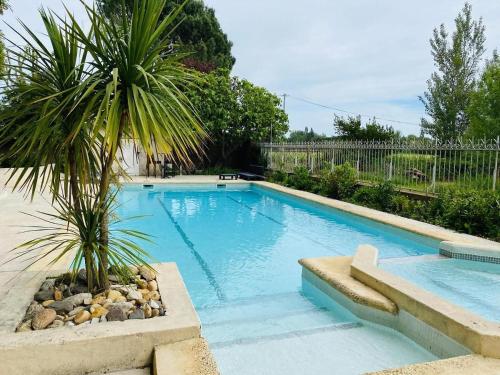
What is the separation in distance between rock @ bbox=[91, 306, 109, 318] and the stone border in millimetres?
172

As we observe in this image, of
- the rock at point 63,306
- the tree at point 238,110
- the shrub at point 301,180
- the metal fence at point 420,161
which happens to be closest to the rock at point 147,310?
the rock at point 63,306

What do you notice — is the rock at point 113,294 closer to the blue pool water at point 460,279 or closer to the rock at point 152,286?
the rock at point 152,286

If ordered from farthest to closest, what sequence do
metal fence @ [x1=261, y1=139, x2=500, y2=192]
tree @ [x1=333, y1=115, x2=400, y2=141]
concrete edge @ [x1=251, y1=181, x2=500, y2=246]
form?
tree @ [x1=333, y1=115, x2=400, y2=141]
metal fence @ [x1=261, y1=139, x2=500, y2=192]
concrete edge @ [x1=251, y1=181, x2=500, y2=246]

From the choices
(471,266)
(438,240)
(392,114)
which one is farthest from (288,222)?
(392,114)

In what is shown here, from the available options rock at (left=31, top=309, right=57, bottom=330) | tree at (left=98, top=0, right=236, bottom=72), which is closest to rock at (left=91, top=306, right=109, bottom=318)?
rock at (left=31, top=309, right=57, bottom=330)

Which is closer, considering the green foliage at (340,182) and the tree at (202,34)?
the green foliage at (340,182)

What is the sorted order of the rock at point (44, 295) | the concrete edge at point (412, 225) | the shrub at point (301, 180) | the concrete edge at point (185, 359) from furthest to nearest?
the shrub at point (301, 180), the concrete edge at point (412, 225), the rock at point (44, 295), the concrete edge at point (185, 359)

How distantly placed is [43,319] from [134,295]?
67cm

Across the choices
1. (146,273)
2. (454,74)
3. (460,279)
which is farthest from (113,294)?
(454,74)

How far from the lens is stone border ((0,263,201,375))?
237 centimetres

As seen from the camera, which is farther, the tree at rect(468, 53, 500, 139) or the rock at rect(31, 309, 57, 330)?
the tree at rect(468, 53, 500, 139)

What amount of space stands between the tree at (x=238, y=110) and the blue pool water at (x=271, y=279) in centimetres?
687

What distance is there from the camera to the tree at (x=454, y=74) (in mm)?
22328

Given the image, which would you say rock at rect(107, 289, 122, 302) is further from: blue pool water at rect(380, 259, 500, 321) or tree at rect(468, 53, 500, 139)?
tree at rect(468, 53, 500, 139)
